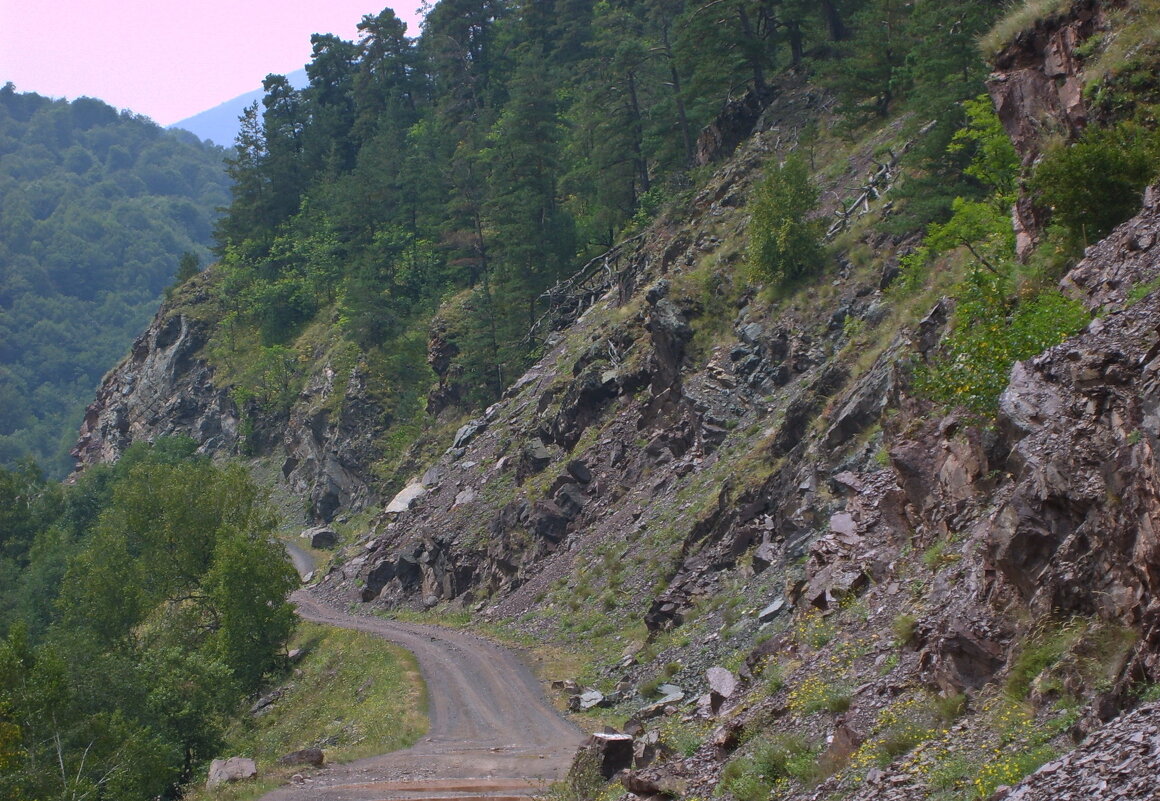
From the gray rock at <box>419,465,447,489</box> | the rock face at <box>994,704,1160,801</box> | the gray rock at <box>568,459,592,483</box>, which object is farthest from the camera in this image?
the gray rock at <box>419,465,447,489</box>

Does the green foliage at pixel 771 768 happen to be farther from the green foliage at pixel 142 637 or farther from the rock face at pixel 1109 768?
the green foliage at pixel 142 637

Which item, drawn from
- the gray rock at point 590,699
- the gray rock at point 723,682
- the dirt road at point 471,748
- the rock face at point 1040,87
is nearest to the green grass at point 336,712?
the dirt road at point 471,748

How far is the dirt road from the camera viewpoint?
18.9 metres

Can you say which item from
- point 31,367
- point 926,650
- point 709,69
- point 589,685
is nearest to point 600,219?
point 709,69

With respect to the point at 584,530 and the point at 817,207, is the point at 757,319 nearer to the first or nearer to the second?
the point at 817,207

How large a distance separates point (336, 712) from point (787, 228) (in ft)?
68.6

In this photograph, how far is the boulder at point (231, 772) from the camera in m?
21.3

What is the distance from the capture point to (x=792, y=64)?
48.5 meters

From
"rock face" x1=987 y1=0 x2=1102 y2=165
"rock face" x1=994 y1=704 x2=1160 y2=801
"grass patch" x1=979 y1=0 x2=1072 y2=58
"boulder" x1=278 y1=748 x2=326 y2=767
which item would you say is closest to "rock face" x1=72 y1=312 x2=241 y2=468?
"boulder" x1=278 y1=748 x2=326 y2=767

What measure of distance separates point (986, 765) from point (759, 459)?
1820 centimetres

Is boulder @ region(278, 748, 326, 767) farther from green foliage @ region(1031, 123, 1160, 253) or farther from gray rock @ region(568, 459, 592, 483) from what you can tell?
green foliage @ region(1031, 123, 1160, 253)

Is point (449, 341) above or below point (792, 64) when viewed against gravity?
below

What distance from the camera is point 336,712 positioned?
95.0ft

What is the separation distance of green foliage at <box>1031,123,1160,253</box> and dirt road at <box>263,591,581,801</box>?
13.5 m
